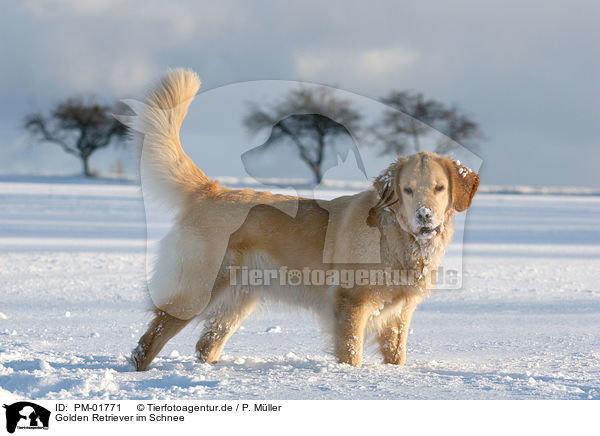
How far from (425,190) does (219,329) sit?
1972 mm

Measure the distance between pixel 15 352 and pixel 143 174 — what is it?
1.59 meters

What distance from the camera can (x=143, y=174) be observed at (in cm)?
447

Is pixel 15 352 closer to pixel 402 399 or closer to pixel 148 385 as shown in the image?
pixel 148 385

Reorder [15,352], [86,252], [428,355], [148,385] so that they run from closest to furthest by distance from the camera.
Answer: [148,385], [15,352], [428,355], [86,252]

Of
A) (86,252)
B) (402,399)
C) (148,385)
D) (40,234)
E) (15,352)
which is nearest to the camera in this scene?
(402,399)

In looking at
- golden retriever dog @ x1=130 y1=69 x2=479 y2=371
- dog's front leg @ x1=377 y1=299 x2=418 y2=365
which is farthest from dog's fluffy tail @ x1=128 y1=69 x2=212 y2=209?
dog's front leg @ x1=377 y1=299 x2=418 y2=365

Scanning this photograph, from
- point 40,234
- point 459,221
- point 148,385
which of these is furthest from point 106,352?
point 40,234

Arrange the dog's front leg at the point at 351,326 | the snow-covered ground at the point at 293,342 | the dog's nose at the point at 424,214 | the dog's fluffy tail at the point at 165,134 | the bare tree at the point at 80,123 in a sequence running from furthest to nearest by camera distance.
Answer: the bare tree at the point at 80,123 < the dog's fluffy tail at the point at 165,134 < the dog's front leg at the point at 351,326 < the dog's nose at the point at 424,214 < the snow-covered ground at the point at 293,342

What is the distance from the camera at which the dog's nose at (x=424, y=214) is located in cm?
393

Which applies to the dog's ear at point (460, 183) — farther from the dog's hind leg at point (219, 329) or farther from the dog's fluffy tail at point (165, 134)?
the dog's fluffy tail at point (165, 134)

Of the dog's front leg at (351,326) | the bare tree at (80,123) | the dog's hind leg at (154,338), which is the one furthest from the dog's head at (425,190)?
the bare tree at (80,123)
